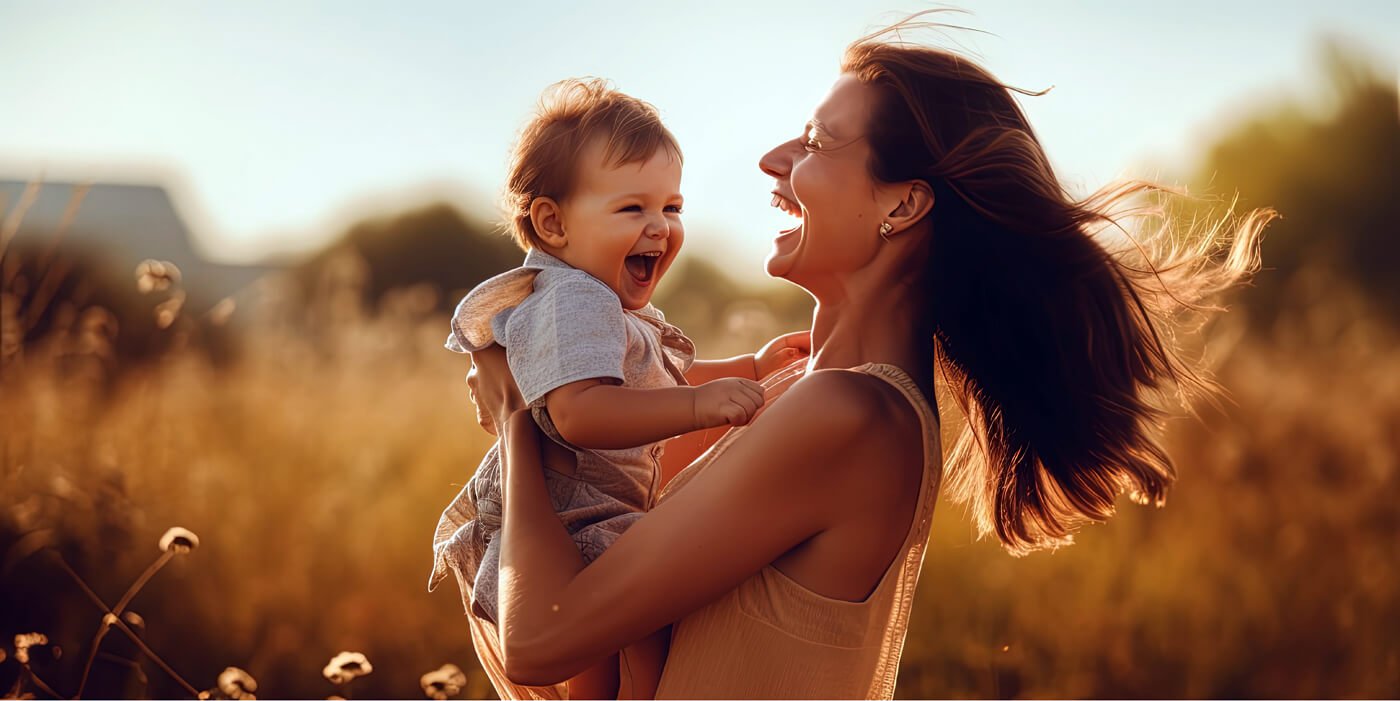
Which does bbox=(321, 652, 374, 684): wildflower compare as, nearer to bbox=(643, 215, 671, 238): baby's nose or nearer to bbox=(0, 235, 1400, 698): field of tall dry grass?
bbox=(643, 215, 671, 238): baby's nose

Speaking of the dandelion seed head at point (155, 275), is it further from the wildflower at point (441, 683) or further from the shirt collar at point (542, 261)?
the shirt collar at point (542, 261)

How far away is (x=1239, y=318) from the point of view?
8117mm

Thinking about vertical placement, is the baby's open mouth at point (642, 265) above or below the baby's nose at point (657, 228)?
below

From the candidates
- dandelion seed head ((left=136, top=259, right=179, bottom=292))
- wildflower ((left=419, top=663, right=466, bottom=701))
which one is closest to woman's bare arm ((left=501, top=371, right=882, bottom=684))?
wildflower ((left=419, top=663, right=466, bottom=701))

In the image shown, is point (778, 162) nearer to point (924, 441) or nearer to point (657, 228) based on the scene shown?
point (657, 228)

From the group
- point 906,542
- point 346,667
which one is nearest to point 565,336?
point 906,542

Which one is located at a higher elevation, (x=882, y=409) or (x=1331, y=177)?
(x=882, y=409)

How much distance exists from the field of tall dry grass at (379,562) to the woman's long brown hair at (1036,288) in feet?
7.58

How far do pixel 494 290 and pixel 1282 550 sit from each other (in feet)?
14.8

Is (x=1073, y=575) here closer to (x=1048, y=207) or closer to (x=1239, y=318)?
(x=1048, y=207)

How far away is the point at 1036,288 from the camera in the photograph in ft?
7.06

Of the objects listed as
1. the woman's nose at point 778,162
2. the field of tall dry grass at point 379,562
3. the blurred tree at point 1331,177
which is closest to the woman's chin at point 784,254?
the woman's nose at point 778,162

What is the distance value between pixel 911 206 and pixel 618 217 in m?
0.55

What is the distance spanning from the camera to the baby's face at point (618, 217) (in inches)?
89.2
